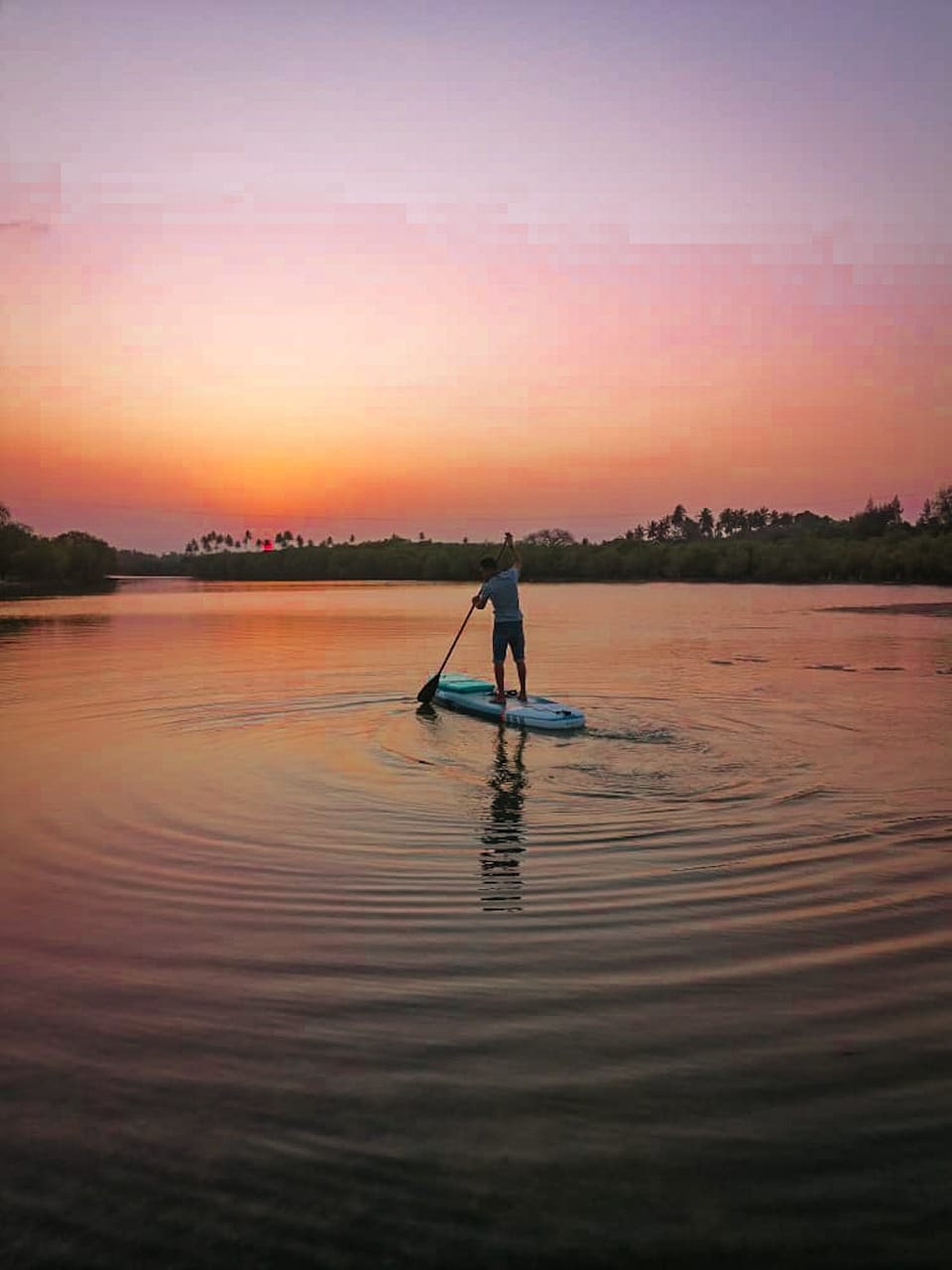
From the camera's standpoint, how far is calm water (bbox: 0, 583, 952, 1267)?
3.19m

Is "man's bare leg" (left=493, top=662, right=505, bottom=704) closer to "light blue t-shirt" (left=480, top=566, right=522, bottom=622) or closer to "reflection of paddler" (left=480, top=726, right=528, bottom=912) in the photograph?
"light blue t-shirt" (left=480, top=566, right=522, bottom=622)

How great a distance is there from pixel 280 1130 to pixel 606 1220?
3.89ft

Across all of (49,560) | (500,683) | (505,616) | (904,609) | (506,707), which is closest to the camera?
(506,707)

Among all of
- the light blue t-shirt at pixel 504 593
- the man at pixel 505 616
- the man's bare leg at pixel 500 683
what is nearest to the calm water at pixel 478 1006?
the man's bare leg at pixel 500 683

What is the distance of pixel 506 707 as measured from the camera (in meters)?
14.3

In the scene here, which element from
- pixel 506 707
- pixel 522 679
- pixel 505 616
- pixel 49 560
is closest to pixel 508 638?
pixel 505 616

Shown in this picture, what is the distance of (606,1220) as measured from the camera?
316 centimetres

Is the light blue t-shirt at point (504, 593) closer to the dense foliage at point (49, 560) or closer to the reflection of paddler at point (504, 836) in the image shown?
the reflection of paddler at point (504, 836)

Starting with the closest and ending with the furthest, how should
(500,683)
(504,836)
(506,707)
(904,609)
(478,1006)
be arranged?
(478,1006), (504,836), (506,707), (500,683), (904,609)

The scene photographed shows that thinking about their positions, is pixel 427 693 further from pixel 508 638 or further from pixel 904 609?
pixel 904 609

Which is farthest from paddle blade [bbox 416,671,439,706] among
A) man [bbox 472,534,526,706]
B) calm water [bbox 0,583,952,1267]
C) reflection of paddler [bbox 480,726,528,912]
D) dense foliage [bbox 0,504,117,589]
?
dense foliage [bbox 0,504,117,589]

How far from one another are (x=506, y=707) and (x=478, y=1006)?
955cm

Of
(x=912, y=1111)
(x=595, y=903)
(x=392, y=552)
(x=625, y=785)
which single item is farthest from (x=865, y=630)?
(x=392, y=552)

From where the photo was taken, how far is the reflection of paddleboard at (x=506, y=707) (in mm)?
13414
